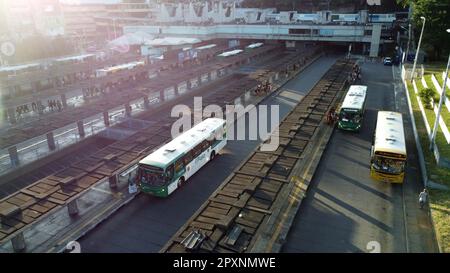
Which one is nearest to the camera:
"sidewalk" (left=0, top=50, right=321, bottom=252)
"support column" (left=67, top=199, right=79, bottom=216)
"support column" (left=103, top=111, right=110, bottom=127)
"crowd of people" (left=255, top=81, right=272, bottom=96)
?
"sidewalk" (left=0, top=50, right=321, bottom=252)

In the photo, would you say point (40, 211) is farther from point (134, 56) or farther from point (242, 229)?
point (134, 56)

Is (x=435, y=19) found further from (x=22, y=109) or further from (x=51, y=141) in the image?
(x=22, y=109)

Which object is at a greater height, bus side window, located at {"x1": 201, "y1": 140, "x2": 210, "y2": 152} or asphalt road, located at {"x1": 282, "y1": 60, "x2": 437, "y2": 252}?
bus side window, located at {"x1": 201, "y1": 140, "x2": 210, "y2": 152}

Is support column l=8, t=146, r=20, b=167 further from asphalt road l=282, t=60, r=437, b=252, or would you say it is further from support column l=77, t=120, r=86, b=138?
asphalt road l=282, t=60, r=437, b=252

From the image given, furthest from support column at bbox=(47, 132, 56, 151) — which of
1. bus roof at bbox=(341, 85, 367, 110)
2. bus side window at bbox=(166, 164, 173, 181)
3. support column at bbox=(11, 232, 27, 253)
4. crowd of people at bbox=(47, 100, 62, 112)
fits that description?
bus roof at bbox=(341, 85, 367, 110)

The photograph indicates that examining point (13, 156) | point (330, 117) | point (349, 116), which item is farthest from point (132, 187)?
point (349, 116)

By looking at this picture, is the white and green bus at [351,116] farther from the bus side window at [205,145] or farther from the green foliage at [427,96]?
the bus side window at [205,145]
